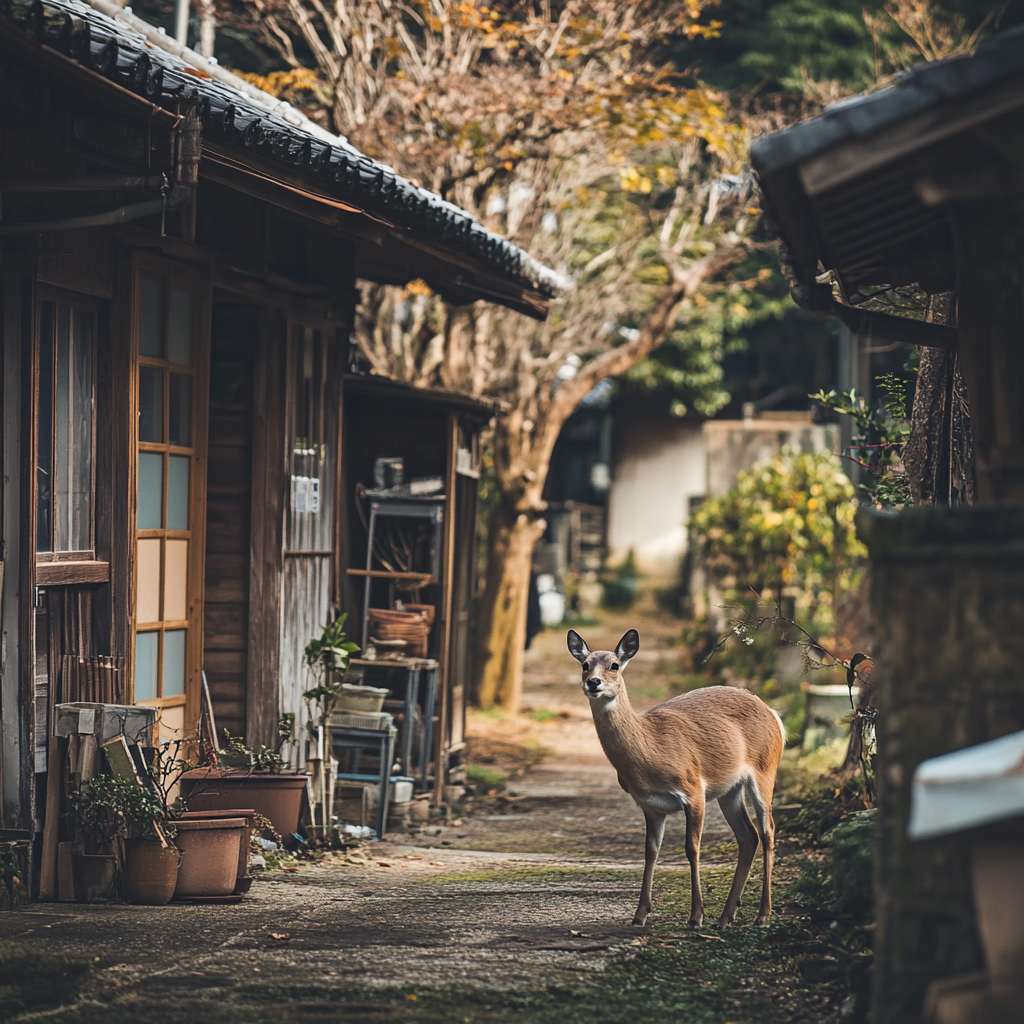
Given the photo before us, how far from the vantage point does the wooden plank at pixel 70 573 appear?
6.91m

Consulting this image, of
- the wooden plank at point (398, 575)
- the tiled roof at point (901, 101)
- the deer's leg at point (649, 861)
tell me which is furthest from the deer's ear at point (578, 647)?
the wooden plank at point (398, 575)

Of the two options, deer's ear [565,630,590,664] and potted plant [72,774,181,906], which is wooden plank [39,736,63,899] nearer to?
potted plant [72,774,181,906]

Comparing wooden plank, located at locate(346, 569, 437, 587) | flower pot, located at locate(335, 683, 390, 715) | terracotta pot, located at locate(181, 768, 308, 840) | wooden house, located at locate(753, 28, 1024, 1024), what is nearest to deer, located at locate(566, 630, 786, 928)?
terracotta pot, located at locate(181, 768, 308, 840)

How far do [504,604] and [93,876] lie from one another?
10.4 meters

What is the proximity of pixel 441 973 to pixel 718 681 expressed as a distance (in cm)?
1241

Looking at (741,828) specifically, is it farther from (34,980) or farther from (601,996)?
(34,980)

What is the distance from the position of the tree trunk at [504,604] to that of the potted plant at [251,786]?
8.23 meters

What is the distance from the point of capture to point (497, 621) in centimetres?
1698

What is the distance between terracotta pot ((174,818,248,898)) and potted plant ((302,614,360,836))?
2.25m

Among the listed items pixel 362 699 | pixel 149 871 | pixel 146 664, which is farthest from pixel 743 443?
pixel 149 871

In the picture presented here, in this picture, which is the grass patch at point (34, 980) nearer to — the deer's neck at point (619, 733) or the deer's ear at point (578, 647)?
the deer's neck at point (619, 733)

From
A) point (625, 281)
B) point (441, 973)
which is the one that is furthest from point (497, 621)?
point (441, 973)

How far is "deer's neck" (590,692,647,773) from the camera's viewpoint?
270 inches

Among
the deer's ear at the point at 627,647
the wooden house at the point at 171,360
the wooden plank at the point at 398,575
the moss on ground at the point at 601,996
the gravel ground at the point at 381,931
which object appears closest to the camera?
the moss on ground at the point at 601,996
